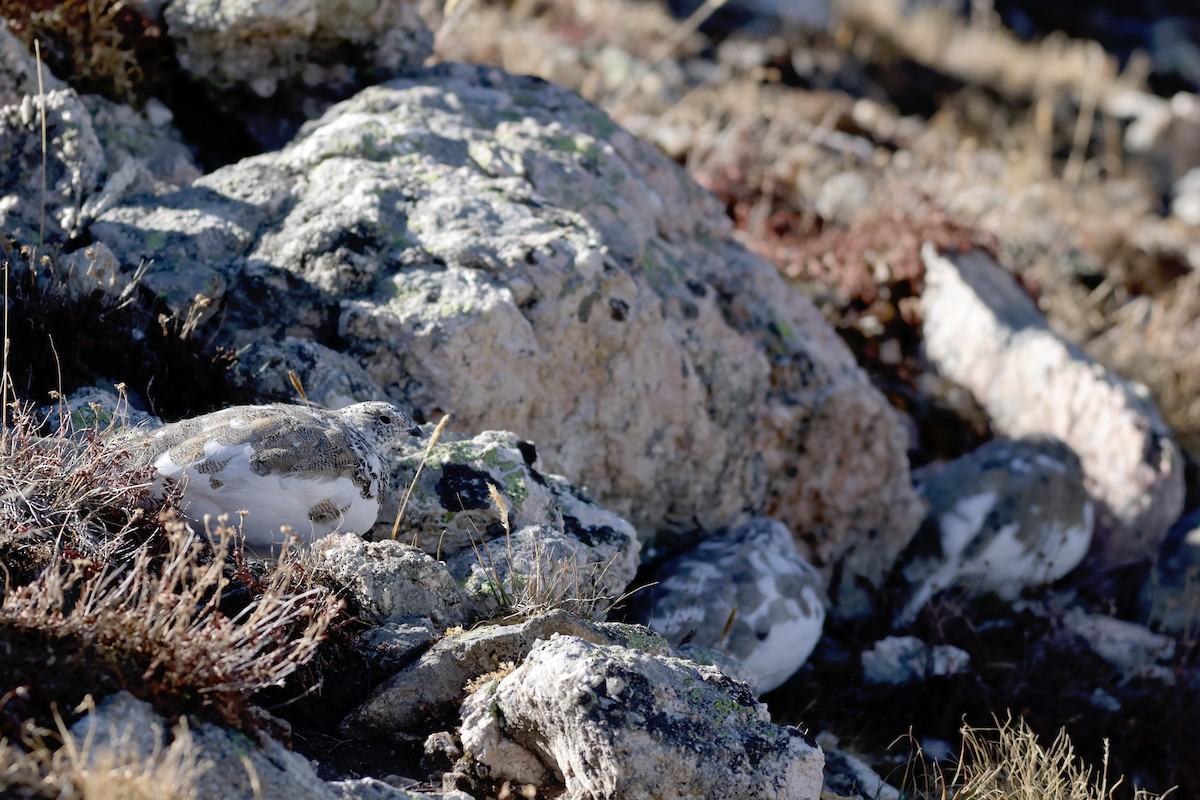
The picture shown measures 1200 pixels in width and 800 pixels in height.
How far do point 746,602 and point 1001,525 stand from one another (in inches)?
84.2

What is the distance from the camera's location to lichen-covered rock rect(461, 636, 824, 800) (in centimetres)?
294

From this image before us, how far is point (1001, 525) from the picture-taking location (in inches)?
257

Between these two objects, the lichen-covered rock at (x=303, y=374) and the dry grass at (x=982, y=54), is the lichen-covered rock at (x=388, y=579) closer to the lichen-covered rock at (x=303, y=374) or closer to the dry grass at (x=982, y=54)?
the lichen-covered rock at (x=303, y=374)

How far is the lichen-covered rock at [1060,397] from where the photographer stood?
7.27m

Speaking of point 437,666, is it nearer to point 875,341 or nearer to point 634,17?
point 875,341

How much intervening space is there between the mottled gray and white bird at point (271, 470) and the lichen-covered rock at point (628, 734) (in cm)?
83

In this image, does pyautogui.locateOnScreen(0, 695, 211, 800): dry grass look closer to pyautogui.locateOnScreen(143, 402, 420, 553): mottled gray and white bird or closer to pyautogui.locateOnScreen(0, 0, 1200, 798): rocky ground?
pyautogui.locateOnScreen(0, 0, 1200, 798): rocky ground

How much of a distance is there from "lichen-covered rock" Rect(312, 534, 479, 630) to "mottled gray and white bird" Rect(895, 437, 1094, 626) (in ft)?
11.1

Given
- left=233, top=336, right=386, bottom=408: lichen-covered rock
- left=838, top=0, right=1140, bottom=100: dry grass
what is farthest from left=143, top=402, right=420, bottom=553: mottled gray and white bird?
left=838, top=0, right=1140, bottom=100: dry grass

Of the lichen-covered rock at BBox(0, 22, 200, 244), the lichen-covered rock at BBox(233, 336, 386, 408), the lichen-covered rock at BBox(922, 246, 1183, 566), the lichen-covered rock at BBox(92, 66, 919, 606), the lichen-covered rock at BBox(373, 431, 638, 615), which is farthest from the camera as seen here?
the lichen-covered rock at BBox(922, 246, 1183, 566)

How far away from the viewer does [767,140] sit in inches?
A: 438

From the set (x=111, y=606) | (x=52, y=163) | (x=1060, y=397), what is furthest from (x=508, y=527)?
(x=1060, y=397)

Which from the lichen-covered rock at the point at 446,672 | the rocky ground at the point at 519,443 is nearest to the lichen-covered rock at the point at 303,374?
the rocky ground at the point at 519,443

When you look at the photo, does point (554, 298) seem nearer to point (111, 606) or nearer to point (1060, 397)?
point (111, 606)
